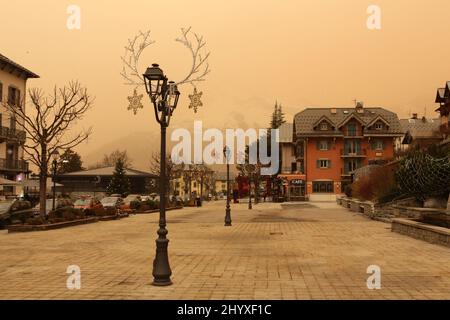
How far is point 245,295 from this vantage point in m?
7.83

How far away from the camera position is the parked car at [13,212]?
23.0 metres

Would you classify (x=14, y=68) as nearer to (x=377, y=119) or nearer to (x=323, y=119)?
(x=323, y=119)

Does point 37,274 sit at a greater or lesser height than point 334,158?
lesser

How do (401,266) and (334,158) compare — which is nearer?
(401,266)

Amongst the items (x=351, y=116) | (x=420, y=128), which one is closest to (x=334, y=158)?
(x=351, y=116)

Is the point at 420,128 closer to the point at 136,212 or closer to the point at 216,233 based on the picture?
the point at 136,212

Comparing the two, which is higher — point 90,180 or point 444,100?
point 444,100

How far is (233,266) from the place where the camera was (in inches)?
425

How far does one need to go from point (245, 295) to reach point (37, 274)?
4.64 metres

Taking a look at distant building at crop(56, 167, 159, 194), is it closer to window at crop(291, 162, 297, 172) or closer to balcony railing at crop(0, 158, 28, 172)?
window at crop(291, 162, 297, 172)

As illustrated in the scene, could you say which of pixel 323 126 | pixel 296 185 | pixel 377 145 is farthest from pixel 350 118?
pixel 296 185

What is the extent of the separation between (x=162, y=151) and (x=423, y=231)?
1042cm

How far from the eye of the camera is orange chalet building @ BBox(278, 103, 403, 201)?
2685 inches

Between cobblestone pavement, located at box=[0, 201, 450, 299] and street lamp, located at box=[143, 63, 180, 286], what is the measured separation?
30cm
